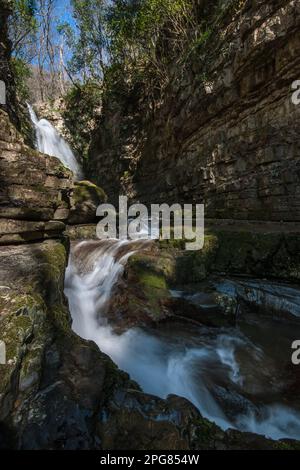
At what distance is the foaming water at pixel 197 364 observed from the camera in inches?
131

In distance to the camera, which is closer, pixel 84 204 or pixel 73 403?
pixel 73 403

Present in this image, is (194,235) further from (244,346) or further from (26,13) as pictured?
(26,13)

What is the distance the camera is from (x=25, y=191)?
5305 mm

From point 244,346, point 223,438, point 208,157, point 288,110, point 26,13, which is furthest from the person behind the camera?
point 26,13

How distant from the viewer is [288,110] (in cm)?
837

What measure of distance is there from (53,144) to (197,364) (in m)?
19.2

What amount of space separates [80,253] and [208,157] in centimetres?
621

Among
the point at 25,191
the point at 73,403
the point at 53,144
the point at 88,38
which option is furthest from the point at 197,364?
the point at 88,38

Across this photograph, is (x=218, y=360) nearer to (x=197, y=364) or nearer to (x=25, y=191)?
(x=197, y=364)

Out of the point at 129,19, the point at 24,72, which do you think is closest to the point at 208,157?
the point at 129,19

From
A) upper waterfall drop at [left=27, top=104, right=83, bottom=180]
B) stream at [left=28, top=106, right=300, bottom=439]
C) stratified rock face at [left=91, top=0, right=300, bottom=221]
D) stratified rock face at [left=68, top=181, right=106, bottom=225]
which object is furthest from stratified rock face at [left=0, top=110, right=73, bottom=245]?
upper waterfall drop at [left=27, top=104, right=83, bottom=180]

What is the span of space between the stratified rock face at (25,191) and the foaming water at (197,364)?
5.82 ft

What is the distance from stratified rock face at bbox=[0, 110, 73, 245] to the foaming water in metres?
1.77

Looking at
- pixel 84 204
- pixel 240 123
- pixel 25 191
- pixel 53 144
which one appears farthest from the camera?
pixel 53 144
